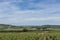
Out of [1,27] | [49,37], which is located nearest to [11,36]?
[49,37]

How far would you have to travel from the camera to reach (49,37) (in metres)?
18.1

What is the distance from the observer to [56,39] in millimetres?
18969

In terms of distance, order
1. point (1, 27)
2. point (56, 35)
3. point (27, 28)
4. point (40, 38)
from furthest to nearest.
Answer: point (1, 27), point (27, 28), point (56, 35), point (40, 38)

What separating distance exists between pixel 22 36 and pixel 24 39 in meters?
0.42

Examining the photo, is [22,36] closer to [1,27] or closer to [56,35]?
[56,35]

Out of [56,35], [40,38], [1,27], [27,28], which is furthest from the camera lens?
[1,27]

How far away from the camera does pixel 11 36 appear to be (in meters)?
19.1

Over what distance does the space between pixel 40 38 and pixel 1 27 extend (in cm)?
1756

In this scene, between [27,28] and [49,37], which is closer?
[49,37]

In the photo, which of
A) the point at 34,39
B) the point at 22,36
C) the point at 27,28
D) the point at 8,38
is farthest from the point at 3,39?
the point at 27,28

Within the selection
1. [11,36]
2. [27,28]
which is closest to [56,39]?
[11,36]

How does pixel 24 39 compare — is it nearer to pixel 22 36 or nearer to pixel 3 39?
pixel 22 36

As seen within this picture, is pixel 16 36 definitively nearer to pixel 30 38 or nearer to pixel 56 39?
pixel 30 38

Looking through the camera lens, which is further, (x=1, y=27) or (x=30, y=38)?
(x=1, y=27)
